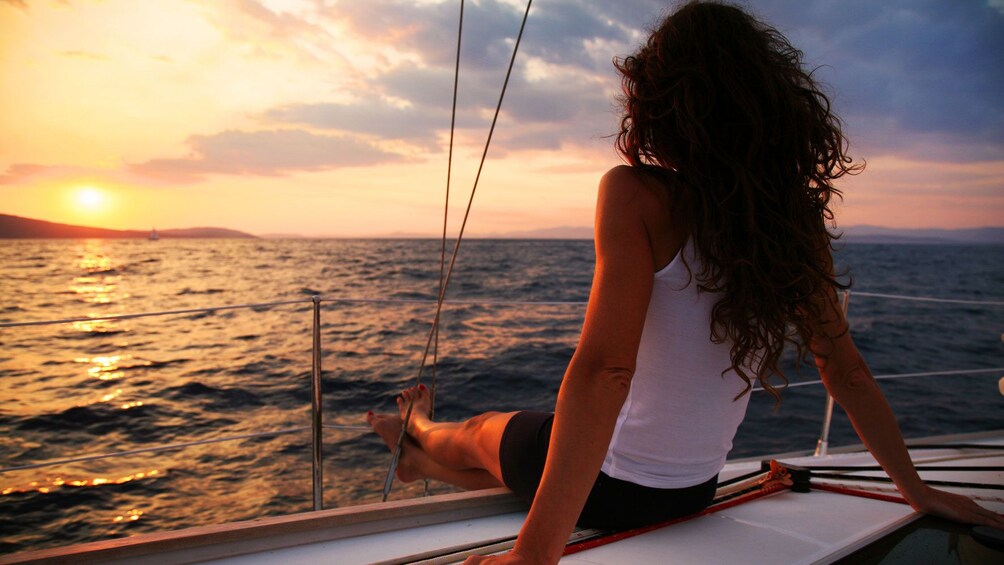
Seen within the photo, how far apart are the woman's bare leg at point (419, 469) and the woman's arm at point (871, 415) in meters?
0.66

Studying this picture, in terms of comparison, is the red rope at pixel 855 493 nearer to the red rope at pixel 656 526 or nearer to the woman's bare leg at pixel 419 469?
the red rope at pixel 656 526

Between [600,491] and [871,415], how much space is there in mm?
501

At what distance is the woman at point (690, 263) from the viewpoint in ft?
2.26

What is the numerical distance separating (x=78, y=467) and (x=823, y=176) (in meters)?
3.95

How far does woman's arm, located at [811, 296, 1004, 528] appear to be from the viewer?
98 centimetres

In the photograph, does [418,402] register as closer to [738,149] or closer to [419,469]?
[419,469]

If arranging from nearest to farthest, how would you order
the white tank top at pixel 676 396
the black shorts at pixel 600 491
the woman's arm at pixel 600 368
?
the woman's arm at pixel 600 368, the white tank top at pixel 676 396, the black shorts at pixel 600 491

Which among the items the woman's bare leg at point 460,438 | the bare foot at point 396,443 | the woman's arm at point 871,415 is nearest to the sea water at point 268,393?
the woman's arm at point 871,415

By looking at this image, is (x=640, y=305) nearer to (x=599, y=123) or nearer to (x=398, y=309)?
(x=599, y=123)

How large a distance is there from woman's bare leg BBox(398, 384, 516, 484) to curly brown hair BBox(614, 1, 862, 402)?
0.50 metres

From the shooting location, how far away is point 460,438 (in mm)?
1301

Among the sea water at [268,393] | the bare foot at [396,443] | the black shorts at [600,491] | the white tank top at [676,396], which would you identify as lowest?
the sea water at [268,393]

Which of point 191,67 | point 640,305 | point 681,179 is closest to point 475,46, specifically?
point 681,179

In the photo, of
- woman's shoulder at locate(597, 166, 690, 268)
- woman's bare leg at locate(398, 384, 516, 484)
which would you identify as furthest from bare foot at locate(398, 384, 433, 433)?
woman's shoulder at locate(597, 166, 690, 268)
